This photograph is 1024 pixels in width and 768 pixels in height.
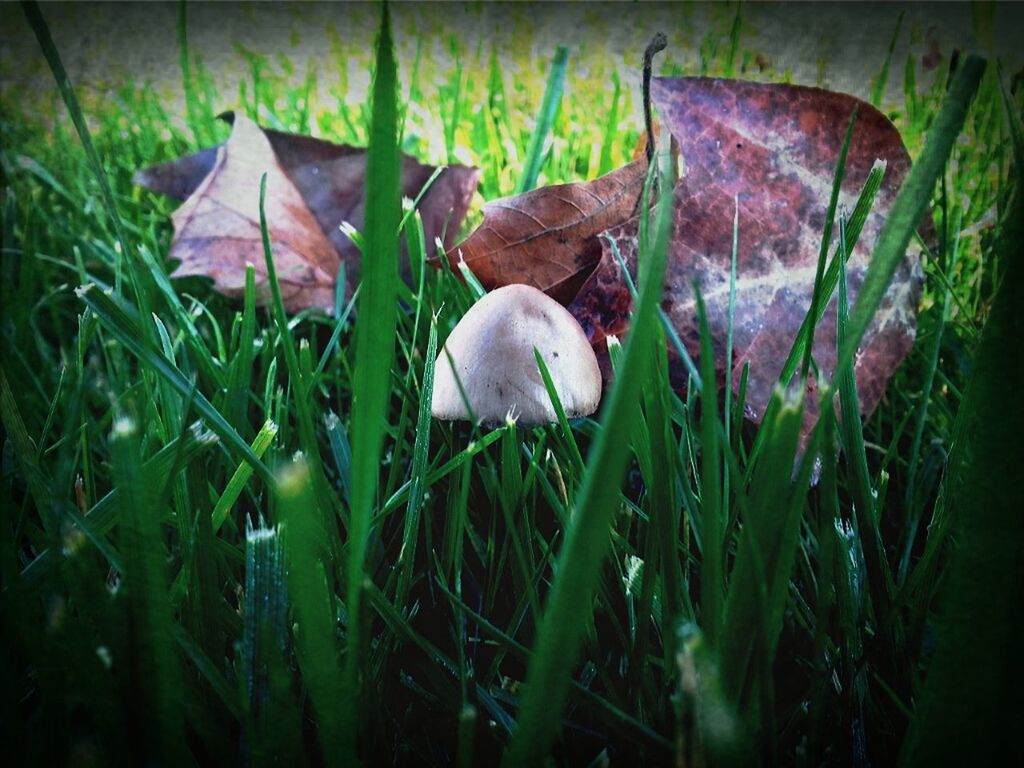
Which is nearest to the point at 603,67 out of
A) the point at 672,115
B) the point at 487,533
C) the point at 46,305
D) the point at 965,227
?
the point at 965,227

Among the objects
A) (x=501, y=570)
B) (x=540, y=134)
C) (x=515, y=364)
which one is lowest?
(x=501, y=570)

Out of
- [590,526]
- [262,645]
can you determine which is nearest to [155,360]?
[262,645]

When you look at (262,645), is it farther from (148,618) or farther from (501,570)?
(501,570)

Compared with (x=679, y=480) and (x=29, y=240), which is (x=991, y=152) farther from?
(x=29, y=240)

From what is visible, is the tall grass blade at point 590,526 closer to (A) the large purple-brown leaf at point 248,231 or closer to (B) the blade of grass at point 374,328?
(B) the blade of grass at point 374,328

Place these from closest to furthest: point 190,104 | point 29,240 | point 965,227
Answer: point 29,240, point 965,227, point 190,104

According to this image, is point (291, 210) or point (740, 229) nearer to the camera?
point (740, 229)
